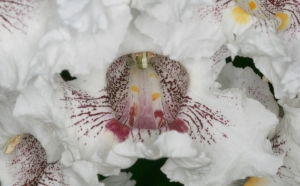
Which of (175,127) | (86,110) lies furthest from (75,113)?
(175,127)

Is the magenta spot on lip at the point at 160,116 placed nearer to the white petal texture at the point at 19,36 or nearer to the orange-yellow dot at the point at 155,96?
the orange-yellow dot at the point at 155,96

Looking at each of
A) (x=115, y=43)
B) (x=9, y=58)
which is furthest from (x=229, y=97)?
(x=9, y=58)

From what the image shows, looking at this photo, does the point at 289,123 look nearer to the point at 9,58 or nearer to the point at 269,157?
the point at 269,157

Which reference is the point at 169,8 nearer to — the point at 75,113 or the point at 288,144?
the point at 75,113

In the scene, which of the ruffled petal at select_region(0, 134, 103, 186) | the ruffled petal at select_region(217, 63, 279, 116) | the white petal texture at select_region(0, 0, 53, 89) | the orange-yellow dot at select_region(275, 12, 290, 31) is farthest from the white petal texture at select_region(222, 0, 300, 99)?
the ruffled petal at select_region(0, 134, 103, 186)

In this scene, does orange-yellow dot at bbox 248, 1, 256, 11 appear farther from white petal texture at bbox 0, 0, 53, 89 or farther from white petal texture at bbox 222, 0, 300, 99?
white petal texture at bbox 0, 0, 53, 89
